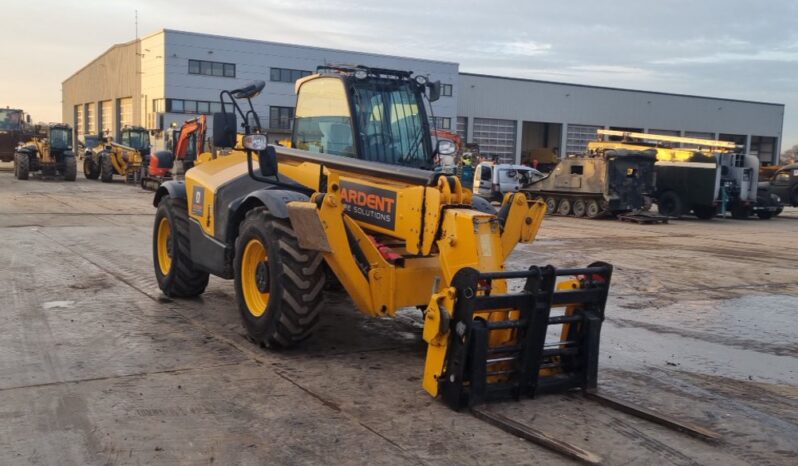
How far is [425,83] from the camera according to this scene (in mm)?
7305

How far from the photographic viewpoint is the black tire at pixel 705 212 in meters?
25.4

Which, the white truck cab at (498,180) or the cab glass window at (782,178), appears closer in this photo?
the white truck cab at (498,180)

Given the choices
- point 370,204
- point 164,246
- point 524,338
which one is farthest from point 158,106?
point 524,338

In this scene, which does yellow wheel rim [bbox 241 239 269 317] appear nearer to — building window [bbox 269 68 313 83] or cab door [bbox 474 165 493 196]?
cab door [bbox 474 165 493 196]

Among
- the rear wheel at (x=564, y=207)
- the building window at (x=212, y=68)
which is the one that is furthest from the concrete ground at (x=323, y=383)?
the building window at (x=212, y=68)

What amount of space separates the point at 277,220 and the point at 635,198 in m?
19.9

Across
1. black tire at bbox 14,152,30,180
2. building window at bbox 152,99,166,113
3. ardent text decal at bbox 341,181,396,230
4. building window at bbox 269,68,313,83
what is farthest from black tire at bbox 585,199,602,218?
building window at bbox 152,99,166,113

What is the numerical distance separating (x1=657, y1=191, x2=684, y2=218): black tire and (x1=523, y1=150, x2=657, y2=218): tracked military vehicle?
6.00 ft

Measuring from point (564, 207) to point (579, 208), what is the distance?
682 mm

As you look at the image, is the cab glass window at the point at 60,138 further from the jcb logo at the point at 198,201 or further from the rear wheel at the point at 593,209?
the jcb logo at the point at 198,201

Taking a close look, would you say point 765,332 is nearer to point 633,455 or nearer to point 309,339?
point 633,455

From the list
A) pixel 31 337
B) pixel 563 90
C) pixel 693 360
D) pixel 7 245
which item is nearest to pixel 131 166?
pixel 7 245

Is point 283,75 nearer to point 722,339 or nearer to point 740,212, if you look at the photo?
point 740,212

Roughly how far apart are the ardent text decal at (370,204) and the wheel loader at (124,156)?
28.7m
